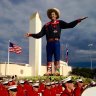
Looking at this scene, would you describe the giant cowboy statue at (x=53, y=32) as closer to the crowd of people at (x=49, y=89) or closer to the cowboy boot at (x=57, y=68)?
the cowboy boot at (x=57, y=68)

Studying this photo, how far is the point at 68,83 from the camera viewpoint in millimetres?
6789

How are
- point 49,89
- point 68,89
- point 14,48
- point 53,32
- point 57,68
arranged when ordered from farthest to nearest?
point 14,48
point 57,68
point 53,32
point 49,89
point 68,89

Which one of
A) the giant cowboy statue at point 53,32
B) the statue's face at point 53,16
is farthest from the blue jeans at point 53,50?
the statue's face at point 53,16

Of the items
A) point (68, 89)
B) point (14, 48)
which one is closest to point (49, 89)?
point (68, 89)

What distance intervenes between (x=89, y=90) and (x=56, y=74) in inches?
808

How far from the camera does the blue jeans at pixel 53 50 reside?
24656 millimetres

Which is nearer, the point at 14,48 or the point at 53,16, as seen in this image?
the point at 53,16

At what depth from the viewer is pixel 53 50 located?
25.0 m

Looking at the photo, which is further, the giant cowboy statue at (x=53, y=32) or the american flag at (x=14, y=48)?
the american flag at (x=14, y=48)

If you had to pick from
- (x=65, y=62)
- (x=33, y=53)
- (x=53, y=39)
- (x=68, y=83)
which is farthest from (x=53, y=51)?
(x=65, y=62)

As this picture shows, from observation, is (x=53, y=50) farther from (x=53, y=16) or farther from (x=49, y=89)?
(x=49, y=89)

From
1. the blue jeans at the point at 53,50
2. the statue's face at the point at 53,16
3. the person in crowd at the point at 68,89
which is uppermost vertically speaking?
the statue's face at the point at 53,16

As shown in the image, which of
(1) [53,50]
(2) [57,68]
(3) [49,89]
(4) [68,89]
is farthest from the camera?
(2) [57,68]

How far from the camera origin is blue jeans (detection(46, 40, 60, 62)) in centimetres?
2466
